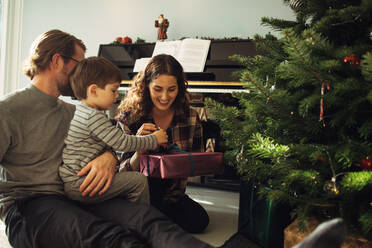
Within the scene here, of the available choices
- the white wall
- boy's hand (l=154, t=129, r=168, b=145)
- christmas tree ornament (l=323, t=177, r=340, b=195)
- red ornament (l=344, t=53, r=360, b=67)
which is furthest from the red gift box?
the white wall

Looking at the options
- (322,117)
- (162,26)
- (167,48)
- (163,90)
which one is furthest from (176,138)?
(162,26)

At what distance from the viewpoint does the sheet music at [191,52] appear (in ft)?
8.95

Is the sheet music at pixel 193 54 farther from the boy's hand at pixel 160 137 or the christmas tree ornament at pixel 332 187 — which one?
the christmas tree ornament at pixel 332 187

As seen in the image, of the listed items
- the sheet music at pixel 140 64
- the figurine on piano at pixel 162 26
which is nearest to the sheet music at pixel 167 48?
the sheet music at pixel 140 64

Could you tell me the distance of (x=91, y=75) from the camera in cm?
122

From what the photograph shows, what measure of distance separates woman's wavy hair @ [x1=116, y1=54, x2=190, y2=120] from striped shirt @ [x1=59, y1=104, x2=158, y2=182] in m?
0.43

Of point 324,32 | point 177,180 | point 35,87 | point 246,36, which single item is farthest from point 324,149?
point 246,36

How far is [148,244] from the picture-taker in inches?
38.4

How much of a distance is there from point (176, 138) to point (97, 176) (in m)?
0.64

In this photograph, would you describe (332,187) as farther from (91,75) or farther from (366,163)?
(91,75)

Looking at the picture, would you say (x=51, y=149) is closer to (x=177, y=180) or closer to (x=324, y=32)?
(x=177, y=180)

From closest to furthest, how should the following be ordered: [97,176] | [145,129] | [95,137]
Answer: [97,176] < [95,137] < [145,129]

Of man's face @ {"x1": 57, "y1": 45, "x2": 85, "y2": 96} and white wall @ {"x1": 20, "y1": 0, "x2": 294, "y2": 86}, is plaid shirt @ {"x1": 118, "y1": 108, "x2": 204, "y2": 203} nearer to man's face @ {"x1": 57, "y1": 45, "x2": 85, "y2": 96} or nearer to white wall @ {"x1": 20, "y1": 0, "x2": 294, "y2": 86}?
Answer: man's face @ {"x1": 57, "y1": 45, "x2": 85, "y2": 96}

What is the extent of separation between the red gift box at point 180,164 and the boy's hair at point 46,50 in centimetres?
58
